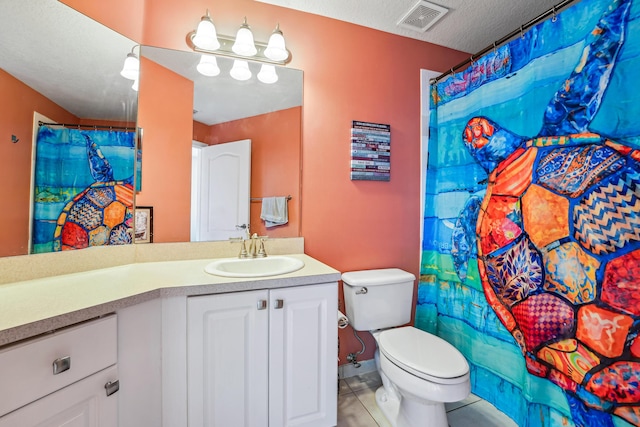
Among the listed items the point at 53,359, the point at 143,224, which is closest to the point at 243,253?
the point at 143,224

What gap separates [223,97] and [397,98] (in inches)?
46.9

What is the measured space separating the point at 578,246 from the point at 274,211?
1.48 meters

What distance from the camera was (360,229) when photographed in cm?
175

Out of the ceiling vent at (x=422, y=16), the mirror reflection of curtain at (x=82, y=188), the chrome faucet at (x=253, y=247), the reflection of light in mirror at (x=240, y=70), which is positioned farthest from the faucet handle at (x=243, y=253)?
the ceiling vent at (x=422, y=16)

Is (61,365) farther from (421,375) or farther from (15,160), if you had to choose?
(421,375)

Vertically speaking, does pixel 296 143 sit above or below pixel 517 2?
below

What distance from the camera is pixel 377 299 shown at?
1.55m

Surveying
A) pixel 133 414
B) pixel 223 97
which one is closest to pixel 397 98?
pixel 223 97

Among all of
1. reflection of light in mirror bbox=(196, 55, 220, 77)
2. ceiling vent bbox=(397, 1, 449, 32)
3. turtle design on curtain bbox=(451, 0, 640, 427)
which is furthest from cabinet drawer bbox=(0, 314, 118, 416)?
ceiling vent bbox=(397, 1, 449, 32)

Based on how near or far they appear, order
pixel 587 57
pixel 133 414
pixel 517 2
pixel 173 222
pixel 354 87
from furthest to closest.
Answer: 1. pixel 354 87
2. pixel 517 2
3. pixel 173 222
4. pixel 587 57
5. pixel 133 414

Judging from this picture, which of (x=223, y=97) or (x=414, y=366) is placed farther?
(x=223, y=97)

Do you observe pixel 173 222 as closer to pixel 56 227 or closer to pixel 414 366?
pixel 56 227

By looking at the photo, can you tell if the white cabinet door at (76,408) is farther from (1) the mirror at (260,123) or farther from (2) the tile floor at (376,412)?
(2) the tile floor at (376,412)

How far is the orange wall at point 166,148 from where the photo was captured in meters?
1.35
